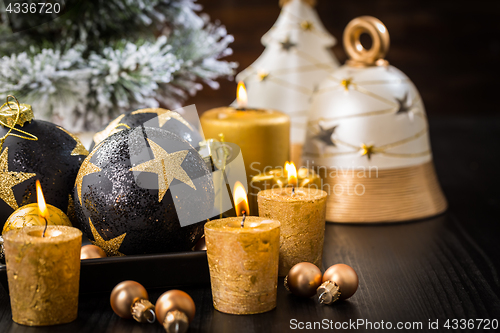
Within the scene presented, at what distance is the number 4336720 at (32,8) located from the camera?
89 cm

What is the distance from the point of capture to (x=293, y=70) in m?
0.93

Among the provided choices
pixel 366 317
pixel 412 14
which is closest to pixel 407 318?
pixel 366 317

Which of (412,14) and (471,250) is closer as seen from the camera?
(471,250)

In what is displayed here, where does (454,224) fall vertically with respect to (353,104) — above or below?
below

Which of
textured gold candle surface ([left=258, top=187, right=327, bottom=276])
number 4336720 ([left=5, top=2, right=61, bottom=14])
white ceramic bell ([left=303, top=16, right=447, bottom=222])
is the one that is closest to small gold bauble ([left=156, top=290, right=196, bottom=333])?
textured gold candle surface ([left=258, top=187, right=327, bottom=276])

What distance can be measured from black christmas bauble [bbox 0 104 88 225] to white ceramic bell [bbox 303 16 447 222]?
388 millimetres

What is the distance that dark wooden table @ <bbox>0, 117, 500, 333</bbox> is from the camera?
44 centimetres

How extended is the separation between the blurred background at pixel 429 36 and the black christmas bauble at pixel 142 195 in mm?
1323

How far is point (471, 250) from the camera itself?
654 mm

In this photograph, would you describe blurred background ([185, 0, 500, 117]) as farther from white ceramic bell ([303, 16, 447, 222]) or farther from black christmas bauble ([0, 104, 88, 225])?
black christmas bauble ([0, 104, 88, 225])

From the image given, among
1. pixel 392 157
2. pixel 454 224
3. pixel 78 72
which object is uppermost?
pixel 78 72

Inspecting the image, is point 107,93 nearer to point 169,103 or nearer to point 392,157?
point 169,103

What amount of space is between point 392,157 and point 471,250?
7.1 inches

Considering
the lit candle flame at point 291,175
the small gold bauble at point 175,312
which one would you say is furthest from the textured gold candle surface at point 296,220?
the small gold bauble at point 175,312
